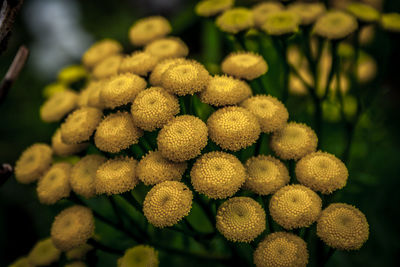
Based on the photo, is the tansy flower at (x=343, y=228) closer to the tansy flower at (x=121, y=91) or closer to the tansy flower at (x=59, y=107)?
the tansy flower at (x=121, y=91)

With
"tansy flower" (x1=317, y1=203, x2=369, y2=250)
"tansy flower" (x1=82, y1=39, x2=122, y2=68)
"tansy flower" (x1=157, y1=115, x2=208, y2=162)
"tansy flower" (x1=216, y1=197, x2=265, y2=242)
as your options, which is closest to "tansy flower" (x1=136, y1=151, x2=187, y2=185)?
"tansy flower" (x1=157, y1=115, x2=208, y2=162)

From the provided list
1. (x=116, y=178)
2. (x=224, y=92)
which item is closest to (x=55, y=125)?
(x=116, y=178)

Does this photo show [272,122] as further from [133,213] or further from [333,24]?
[133,213]

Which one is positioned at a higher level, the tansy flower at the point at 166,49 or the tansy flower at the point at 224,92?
the tansy flower at the point at 166,49

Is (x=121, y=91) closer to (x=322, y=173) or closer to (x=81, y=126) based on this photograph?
(x=81, y=126)

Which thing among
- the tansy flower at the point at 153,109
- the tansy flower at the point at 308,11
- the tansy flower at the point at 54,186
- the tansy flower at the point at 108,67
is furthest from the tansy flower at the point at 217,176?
the tansy flower at the point at 308,11

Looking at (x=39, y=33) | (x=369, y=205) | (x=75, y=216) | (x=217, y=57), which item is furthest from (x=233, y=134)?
(x=39, y=33)
